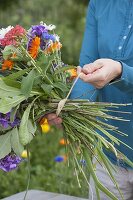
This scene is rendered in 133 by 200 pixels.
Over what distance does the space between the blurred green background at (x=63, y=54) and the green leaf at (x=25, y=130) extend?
144 cm

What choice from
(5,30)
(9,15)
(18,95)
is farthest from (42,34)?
(9,15)

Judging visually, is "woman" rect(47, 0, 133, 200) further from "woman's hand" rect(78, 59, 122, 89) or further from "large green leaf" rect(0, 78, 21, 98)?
"large green leaf" rect(0, 78, 21, 98)

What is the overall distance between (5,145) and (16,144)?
48 mm

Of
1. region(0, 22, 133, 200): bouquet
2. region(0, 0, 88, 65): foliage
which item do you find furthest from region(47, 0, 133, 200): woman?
region(0, 0, 88, 65): foliage

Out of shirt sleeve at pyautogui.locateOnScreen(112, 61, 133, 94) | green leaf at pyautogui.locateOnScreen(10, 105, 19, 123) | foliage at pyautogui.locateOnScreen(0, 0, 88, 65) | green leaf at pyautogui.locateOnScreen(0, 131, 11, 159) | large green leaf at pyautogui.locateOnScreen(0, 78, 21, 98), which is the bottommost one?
green leaf at pyautogui.locateOnScreen(0, 131, 11, 159)

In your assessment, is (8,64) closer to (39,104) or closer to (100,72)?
(39,104)

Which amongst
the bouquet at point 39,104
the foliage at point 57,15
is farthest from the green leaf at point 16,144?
the foliage at point 57,15

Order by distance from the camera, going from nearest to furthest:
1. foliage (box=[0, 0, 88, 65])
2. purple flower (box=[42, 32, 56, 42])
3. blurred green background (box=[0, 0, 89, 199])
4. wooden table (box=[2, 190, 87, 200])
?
purple flower (box=[42, 32, 56, 42])
wooden table (box=[2, 190, 87, 200])
blurred green background (box=[0, 0, 89, 199])
foliage (box=[0, 0, 88, 65])

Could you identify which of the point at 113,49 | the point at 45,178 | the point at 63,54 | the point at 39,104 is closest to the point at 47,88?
the point at 39,104

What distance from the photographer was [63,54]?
25.2 feet

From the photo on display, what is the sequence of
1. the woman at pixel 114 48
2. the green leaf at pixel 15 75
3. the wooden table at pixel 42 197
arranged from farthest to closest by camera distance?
the wooden table at pixel 42 197 → the woman at pixel 114 48 → the green leaf at pixel 15 75

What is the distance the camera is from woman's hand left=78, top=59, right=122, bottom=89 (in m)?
2.03

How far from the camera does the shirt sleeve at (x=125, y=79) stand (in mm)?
2139

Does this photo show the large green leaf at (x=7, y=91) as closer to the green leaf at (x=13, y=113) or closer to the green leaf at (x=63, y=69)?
the green leaf at (x=13, y=113)
